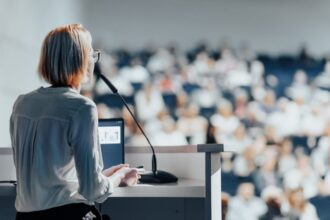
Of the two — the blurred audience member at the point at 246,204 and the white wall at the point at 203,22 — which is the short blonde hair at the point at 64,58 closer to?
the white wall at the point at 203,22

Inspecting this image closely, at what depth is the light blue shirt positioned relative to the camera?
45.7 inches

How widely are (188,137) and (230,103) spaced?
34 cm

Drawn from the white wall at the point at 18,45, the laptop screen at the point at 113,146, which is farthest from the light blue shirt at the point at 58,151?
the white wall at the point at 18,45

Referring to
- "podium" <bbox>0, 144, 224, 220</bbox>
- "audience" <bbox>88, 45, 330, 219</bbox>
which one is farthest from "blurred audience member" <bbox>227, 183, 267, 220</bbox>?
"podium" <bbox>0, 144, 224, 220</bbox>

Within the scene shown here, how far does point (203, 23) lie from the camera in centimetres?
332

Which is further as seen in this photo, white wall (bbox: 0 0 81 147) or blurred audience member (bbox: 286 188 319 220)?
blurred audience member (bbox: 286 188 319 220)

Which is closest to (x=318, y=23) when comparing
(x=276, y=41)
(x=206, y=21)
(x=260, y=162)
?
(x=276, y=41)

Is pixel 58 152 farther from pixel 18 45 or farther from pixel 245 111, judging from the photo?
pixel 245 111

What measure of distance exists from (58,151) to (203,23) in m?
2.30

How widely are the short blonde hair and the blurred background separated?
1906 mm

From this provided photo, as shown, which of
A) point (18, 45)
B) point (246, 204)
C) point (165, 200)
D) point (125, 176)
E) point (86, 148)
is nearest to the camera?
point (86, 148)

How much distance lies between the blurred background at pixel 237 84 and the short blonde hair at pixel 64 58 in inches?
75.0

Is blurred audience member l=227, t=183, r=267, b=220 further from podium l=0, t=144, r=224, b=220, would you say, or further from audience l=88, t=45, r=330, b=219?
podium l=0, t=144, r=224, b=220

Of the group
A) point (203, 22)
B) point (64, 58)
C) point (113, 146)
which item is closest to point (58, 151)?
point (64, 58)
